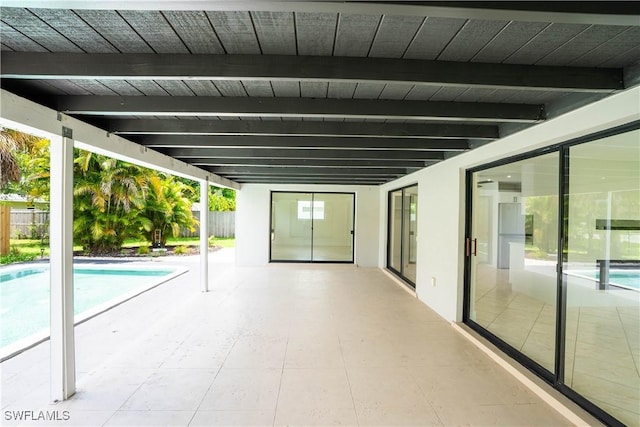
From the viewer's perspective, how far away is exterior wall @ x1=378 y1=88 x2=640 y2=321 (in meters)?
2.05

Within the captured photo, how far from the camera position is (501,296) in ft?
17.3

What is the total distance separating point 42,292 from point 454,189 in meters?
7.77

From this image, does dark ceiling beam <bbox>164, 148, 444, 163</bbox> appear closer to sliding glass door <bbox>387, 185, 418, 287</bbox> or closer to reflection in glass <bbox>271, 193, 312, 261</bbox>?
sliding glass door <bbox>387, 185, 418, 287</bbox>

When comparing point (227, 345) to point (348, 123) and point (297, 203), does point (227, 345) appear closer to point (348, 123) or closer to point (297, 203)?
point (348, 123)

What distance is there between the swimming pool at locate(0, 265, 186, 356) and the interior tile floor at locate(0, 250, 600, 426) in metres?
0.50

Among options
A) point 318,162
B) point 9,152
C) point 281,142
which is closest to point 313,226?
point 318,162

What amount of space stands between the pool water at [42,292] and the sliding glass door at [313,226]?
325 centimetres

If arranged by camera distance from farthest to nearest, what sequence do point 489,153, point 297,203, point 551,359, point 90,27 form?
1. point 297,203
2. point 489,153
3. point 551,359
4. point 90,27

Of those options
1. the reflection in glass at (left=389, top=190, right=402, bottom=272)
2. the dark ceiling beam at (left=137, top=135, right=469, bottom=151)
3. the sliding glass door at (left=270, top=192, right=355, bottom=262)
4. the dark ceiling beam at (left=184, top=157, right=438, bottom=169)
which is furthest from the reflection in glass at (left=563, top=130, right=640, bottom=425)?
the sliding glass door at (left=270, top=192, right=355, bottom=262)

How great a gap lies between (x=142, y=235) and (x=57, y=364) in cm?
935

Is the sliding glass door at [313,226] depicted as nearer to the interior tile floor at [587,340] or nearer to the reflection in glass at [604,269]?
the interior tile floor at [587,340]

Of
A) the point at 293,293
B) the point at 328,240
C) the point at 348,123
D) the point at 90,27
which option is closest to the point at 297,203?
the point at 328,240

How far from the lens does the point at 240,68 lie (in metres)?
1.71

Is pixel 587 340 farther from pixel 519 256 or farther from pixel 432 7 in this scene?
pixel 432 7
